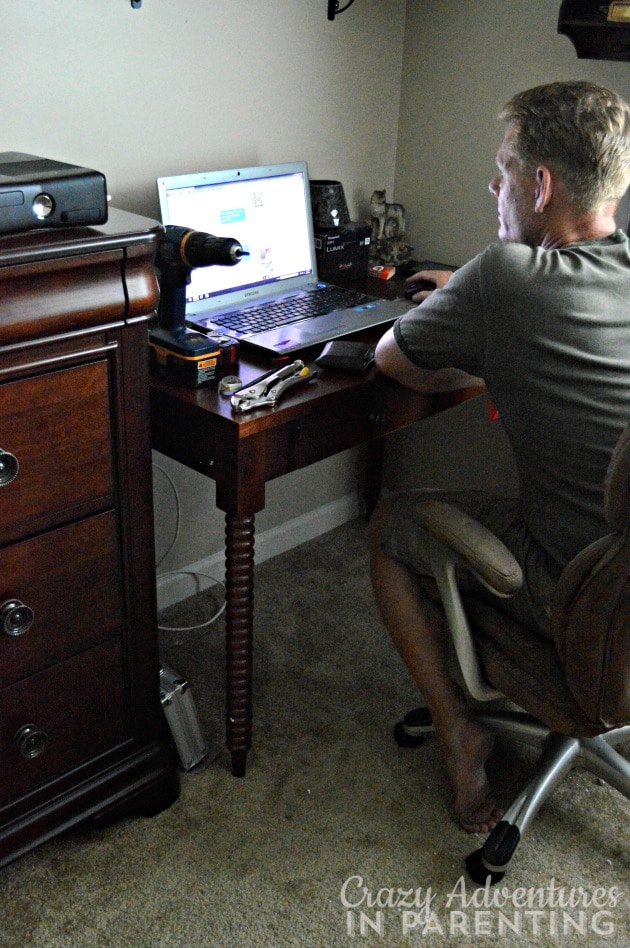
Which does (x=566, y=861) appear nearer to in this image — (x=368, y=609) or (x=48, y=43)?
(x=368, y=609)

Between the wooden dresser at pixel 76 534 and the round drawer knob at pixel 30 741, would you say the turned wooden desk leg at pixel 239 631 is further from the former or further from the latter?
the round drawer knob at pixel 30 741

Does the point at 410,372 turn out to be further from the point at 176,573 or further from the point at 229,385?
the point at 176,573

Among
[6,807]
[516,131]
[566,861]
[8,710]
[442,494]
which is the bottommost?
[566,861]

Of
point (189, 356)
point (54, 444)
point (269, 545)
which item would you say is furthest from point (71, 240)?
point (269, 545)

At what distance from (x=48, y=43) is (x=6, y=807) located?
133cm

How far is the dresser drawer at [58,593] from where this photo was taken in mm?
1307

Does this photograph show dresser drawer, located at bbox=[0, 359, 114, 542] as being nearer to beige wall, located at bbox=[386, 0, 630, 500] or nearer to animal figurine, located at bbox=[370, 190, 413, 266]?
animal figurine, located at bbox=[370, 190, 413, 266]

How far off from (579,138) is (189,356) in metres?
0.74

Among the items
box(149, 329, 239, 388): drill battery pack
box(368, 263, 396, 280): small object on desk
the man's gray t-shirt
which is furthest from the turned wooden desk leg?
box(368, 263, 396, 280): small object on desk

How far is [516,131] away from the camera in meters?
1.53

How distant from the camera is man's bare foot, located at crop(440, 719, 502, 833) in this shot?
1.69 metres

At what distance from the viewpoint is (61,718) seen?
1.45 m

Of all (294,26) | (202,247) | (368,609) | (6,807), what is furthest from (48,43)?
(368,609)

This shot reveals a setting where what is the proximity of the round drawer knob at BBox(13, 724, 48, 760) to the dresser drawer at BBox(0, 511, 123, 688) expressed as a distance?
10 centimetres
